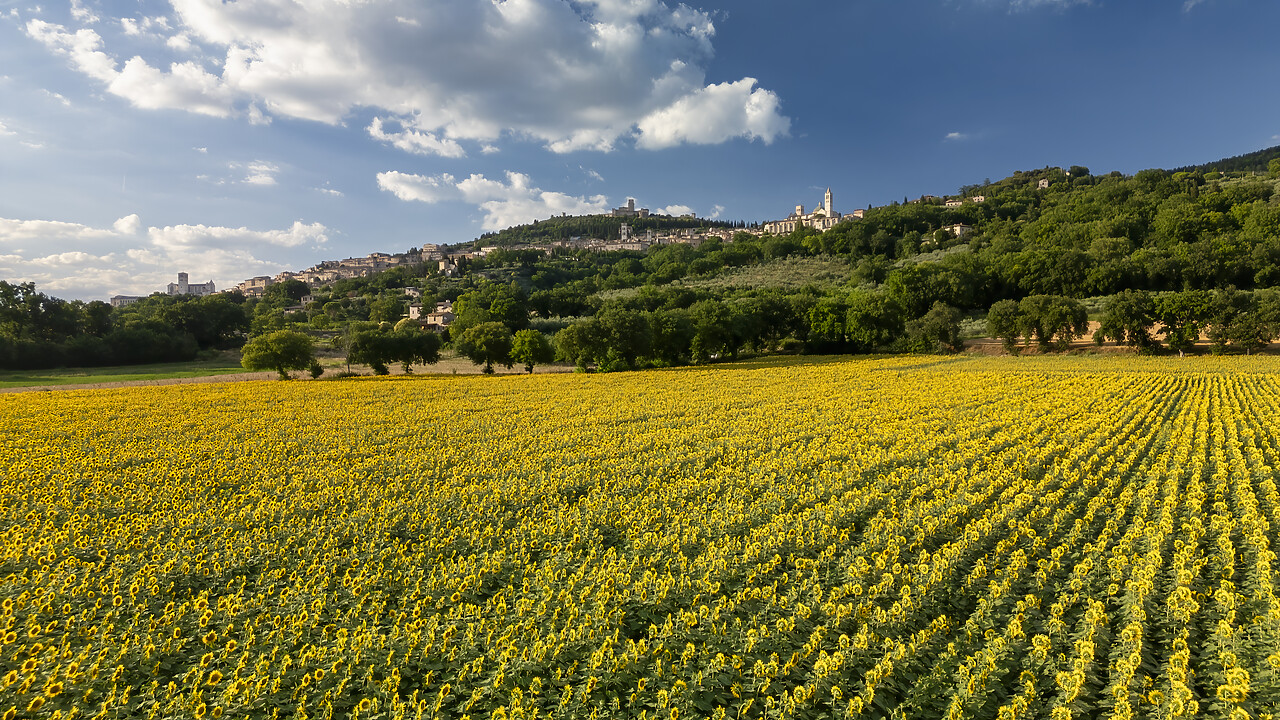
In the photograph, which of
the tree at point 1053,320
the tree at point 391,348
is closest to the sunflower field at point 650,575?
the tree at point 391,348

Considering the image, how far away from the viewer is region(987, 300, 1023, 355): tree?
59.3m

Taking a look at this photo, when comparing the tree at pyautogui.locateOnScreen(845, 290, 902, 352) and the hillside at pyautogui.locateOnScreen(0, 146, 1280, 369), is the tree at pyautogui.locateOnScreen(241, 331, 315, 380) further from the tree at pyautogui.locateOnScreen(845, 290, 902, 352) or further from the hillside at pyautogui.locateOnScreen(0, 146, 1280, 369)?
the tree at pyautogui.locateOnScreen(845, 290, 902, 352)

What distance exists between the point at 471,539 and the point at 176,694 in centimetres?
483

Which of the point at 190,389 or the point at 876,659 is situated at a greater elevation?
the point at 190,389

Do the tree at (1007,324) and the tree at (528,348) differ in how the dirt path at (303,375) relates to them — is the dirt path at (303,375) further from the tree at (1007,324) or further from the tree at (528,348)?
the tree at (1007,324)

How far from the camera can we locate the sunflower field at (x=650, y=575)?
609 cm

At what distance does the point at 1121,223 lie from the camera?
345 ft

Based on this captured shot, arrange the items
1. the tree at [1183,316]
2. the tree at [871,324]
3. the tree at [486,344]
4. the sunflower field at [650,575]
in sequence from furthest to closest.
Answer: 1. the tree at [871,324]
2. the tree at [486,344]
3. the tree at [1183,316]
4. the sunflower field at [650,575]

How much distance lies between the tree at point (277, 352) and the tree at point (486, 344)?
14.3m

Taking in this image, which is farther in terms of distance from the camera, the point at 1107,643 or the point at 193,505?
the point at 193,505

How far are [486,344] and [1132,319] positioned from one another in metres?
66.1

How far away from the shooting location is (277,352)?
4872cm

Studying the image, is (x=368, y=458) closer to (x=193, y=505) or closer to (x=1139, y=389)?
(x=193, y=505)

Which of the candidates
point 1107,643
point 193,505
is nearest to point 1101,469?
point 1107,643
